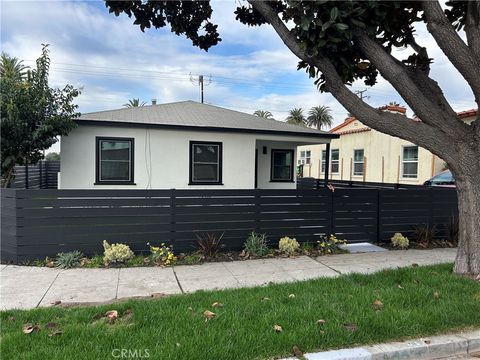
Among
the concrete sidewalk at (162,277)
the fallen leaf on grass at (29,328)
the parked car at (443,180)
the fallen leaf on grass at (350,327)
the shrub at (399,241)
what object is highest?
the parked car at (443,180)

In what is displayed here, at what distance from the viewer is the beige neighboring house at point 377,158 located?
1835 cm

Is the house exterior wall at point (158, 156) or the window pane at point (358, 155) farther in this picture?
the window pane at point (358, 155)

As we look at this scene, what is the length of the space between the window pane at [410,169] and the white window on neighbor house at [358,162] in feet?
11.5

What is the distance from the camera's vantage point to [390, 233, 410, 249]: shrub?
25.8ft

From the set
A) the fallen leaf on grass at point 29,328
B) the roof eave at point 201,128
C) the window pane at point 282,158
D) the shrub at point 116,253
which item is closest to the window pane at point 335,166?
the window pane at point 282,158

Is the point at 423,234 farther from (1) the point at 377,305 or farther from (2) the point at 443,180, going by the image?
(2) the point at 443,180

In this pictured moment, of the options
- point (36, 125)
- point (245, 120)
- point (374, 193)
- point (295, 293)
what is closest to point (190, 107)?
point (245, 120)

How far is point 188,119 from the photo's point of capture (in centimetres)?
1193

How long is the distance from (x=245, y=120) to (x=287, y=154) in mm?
Answer: 2505

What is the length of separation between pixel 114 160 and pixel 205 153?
263cm

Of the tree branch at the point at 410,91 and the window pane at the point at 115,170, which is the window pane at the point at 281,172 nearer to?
the window pane at the point at 115,170

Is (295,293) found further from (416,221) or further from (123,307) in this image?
(416,221)

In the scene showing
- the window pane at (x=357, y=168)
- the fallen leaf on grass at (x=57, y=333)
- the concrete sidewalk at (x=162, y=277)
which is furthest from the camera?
the window pane at (x=357, y=168)

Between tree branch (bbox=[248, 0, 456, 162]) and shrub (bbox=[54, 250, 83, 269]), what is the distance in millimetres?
4850
